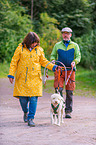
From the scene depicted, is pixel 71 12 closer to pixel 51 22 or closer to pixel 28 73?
pixel 51 22

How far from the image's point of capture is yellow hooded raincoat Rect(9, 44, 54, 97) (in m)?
6.60

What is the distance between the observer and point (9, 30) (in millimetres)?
30641

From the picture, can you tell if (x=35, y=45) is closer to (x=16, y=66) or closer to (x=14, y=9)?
(x=16, y=66)

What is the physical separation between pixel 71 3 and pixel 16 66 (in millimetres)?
36281

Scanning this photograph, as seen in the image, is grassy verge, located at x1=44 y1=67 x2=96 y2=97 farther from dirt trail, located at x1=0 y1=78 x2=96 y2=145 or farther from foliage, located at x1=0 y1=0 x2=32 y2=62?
foliage, located at x1=0 y1=0 x2=32 y2=62

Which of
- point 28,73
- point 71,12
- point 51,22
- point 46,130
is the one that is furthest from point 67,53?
point 71,12

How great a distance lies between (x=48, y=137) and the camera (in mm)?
A: 5574

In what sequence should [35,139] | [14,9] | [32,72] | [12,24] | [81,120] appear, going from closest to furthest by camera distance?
[35,139] < [32,72] < [81,120] < [12,24] < [14,9]

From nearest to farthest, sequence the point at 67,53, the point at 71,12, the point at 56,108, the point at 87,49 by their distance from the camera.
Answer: the point at 56,108 < the point at 67,53 < the point at 87,49 < the point at 71,12

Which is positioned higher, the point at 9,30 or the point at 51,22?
the point at 51,22

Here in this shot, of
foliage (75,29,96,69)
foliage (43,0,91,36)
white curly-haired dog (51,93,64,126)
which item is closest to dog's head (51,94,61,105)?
white curly-haired dog (51,93,64,126)

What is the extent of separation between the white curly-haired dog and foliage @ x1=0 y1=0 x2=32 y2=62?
22105 millimetres

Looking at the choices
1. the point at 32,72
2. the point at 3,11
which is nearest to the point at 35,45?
the point at 32,72

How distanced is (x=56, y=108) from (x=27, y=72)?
908mm
